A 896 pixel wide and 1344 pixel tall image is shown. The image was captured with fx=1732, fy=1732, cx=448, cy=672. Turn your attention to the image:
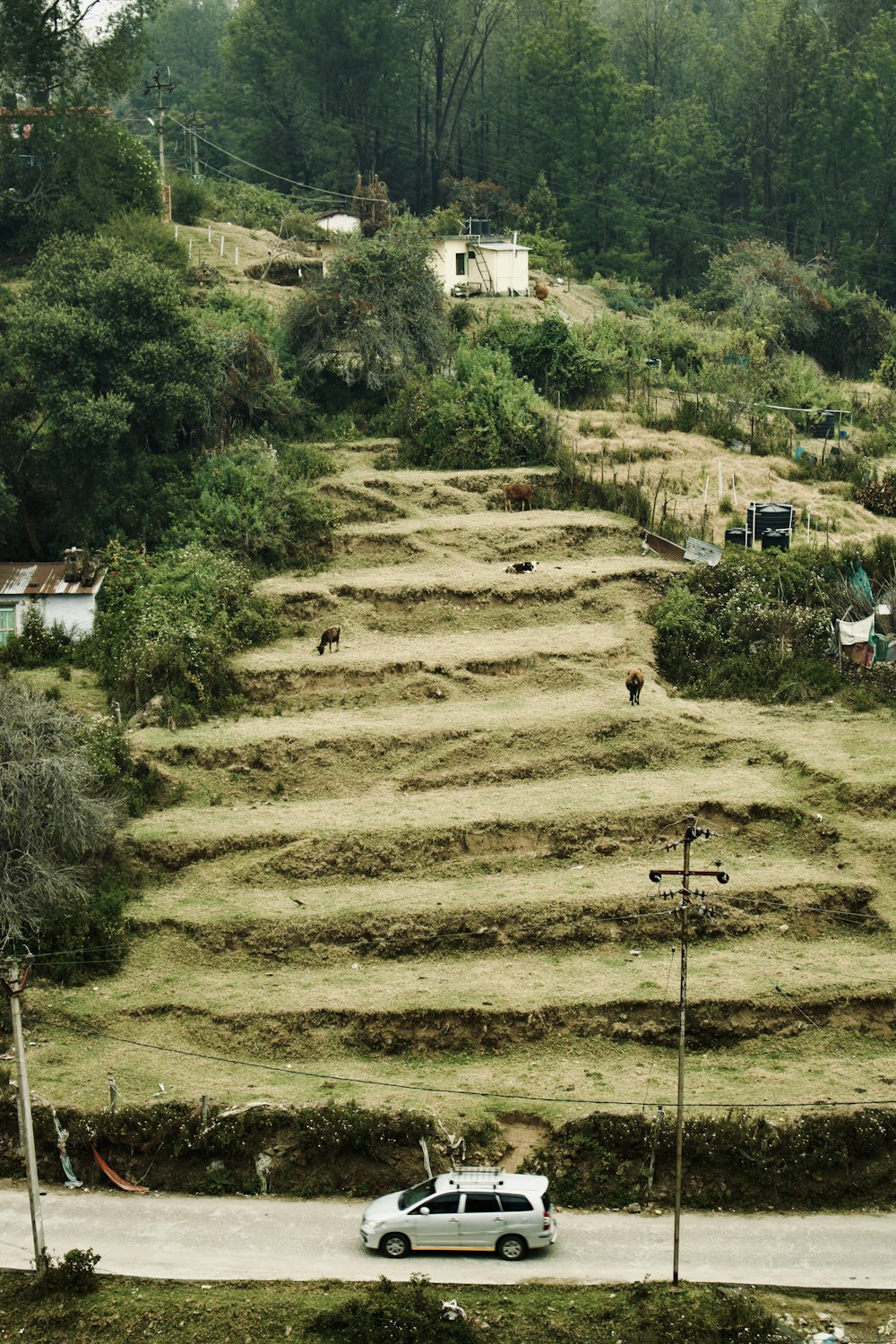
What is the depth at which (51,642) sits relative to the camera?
35438 mm

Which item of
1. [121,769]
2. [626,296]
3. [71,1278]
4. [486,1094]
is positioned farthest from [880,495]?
[71,1278]

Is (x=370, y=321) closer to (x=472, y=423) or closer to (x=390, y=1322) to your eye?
(x=472, y=423)

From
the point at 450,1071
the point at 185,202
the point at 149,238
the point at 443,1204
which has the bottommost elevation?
the point at 443,1204

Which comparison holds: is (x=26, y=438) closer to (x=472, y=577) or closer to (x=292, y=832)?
Answer: (x=472, y=577)

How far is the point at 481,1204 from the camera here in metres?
21.3

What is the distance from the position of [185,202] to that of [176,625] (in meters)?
23.4

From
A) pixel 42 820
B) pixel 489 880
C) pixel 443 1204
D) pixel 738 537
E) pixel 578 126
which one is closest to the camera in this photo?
pixel 443 1204

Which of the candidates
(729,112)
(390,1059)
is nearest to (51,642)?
(390,1059)

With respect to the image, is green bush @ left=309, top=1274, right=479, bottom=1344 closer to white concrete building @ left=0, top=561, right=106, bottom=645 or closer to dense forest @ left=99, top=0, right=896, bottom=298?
white concrete building @ left=0, top=561, right=106, bottom=645

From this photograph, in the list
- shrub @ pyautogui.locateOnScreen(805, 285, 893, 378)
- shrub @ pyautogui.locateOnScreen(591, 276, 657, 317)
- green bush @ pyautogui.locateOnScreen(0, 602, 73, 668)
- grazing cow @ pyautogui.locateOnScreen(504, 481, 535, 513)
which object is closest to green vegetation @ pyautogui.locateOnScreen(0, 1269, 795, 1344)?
green bush @ pyautogui.locateOnScreen(0, 602, 73, 668)

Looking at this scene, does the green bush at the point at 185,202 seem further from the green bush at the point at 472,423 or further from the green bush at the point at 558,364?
the green bush at the point at 472,423

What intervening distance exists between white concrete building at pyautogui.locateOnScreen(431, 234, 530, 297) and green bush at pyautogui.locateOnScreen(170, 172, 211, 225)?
8085 millimetres

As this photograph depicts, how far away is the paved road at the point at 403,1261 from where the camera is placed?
824 inches

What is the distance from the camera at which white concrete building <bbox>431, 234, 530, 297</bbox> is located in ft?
169
